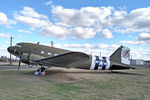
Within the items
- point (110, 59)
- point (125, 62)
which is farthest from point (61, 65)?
point (125, 62)

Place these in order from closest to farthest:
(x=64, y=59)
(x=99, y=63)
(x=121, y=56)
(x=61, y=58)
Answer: (x=61, y=58), (x=64, y=59), (x=99, y=63), (x=121, y=56)

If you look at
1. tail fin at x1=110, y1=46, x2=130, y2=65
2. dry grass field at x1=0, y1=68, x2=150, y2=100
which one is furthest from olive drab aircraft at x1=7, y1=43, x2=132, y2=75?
dry grass field at x1=0, y1=68, x2=150, y2=100

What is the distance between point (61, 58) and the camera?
12672 millimetres

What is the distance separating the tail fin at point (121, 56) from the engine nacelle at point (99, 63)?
114 centimetres

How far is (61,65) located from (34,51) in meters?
3.32

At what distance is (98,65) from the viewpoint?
53.1 feet

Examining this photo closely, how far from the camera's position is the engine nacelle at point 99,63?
1605 centimetres

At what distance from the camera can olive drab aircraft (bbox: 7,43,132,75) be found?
1267 cm

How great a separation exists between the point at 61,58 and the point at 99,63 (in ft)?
17.4

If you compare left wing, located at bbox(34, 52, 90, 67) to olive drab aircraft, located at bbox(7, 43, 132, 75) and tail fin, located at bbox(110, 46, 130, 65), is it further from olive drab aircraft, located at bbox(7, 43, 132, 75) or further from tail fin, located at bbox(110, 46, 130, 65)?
tail fin, located at bbox(110, 46, 130, 65)

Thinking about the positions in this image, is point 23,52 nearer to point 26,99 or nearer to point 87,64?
point 87,64

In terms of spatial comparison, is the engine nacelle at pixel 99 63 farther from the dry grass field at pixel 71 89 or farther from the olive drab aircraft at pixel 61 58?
the dry grass field at pixel 71 89

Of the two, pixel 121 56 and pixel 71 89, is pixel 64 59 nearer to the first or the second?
pixel 71 89

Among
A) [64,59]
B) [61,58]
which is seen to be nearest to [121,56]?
[64,59]
